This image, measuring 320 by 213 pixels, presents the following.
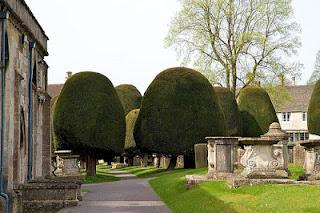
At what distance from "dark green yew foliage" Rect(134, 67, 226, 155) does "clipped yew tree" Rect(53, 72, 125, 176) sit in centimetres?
178

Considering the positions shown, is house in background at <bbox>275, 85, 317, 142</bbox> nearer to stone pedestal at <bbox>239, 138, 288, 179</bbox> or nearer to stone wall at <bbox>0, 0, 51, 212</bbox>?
stone wall at <bbox>0, 0, 51, 212</bbox>

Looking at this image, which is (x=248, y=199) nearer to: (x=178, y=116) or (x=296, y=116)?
(x=178, y=116)

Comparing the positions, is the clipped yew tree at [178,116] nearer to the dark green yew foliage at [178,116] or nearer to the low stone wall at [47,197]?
the dark green yew foliage at [178,116]

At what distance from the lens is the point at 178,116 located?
112ft

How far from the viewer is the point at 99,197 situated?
1934 cm

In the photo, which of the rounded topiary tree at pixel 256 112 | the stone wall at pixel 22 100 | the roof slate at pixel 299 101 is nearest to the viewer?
the stone wall at pixel 22 100

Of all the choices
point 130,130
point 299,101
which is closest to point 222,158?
point 130,130

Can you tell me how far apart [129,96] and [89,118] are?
1736 cm

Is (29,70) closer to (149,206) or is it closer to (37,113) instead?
(37,113)

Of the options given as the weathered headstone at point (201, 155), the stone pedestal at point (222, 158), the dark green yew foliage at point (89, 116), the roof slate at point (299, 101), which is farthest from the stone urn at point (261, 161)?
the roof slate at point (299, 101)

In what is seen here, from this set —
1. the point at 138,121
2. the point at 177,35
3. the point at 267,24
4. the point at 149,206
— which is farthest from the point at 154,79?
the point at 149,206

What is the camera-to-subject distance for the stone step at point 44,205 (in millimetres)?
15038

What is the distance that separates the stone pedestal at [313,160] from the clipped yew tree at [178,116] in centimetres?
1726

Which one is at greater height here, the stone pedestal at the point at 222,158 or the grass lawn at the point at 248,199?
the stone pedestal at the point at 222,158
